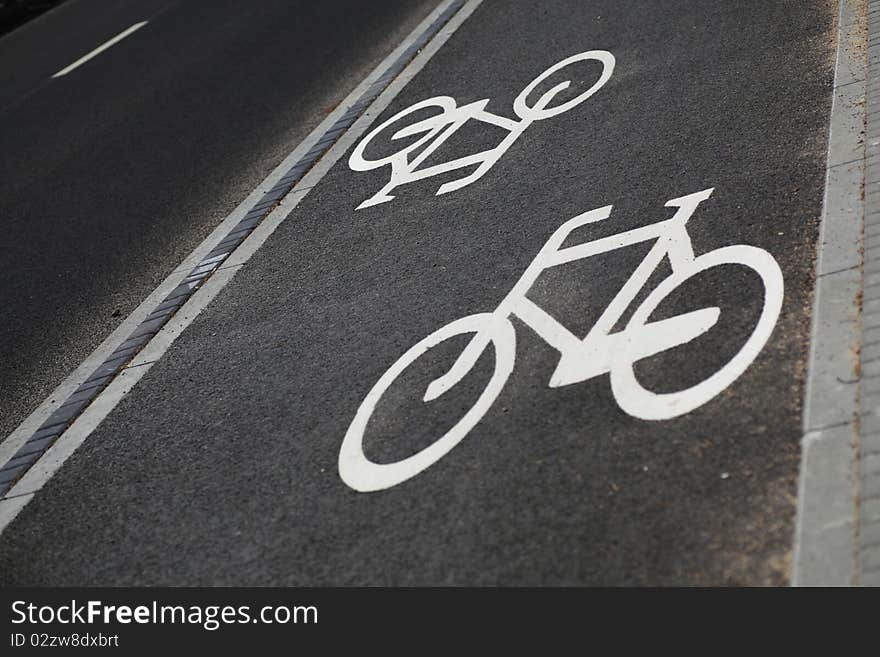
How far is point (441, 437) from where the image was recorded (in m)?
4.93

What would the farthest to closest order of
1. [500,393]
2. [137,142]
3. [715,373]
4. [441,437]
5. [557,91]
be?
[137,142] → [557,91] → [500,393] → [441,437] → [715,373]

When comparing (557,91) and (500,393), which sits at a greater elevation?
(500,393)

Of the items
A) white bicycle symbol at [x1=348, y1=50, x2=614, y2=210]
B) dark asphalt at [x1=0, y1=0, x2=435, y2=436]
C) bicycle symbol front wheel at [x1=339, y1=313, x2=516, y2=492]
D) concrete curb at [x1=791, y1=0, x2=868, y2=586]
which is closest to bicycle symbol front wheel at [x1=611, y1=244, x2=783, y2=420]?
concrete curb at [x1=791, y1=0, x2=868, y2=586]

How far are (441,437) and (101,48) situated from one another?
11.9 meters

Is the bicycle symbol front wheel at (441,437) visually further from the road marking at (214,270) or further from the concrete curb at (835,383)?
the road marking at (214,270)

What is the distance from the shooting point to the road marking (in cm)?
591

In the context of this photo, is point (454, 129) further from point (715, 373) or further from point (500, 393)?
point (715, 373)

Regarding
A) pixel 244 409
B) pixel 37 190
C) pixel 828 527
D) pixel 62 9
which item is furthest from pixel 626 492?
pixel 62 9

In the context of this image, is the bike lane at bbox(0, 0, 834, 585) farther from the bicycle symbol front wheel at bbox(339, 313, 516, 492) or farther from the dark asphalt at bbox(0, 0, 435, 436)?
the dark asphalt at bbox(0, 0, 435, 436)

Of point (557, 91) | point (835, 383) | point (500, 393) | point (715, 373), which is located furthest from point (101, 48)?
point (835, 383)

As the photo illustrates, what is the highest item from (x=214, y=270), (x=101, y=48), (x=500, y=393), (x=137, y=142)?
(x=101, y=48)

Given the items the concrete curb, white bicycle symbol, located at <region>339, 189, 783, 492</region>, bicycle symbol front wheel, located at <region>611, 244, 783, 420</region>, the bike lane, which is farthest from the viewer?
white bicycle symbol, located at <region>339, 189, 783, 492</region>

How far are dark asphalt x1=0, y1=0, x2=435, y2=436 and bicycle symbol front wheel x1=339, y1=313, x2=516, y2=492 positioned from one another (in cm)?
239

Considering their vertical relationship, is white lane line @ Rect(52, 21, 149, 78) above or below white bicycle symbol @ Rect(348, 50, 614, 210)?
above
